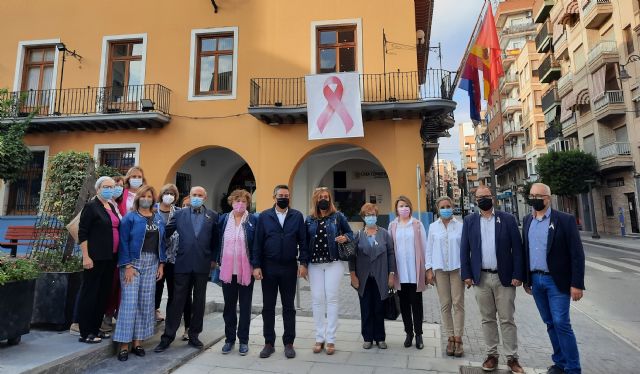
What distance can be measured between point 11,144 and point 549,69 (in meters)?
38.4

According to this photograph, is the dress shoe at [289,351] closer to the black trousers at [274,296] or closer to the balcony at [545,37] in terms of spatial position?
the black trousers at [274,296]

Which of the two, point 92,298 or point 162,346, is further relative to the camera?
point 162,346

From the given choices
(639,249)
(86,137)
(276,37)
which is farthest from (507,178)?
(86,137)

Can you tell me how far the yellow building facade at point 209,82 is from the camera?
38.9ft

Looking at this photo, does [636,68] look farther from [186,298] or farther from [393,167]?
[186,298]

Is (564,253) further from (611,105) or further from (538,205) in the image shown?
(611,105)

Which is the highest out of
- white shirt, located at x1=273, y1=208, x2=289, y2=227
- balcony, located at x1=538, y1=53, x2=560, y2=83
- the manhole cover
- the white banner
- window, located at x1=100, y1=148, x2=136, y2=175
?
balcony, located at x1=538, y1=53, x2=560, y2=83

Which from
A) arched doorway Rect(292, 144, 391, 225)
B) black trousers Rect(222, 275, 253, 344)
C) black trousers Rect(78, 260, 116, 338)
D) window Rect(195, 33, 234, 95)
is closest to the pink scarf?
black trousers Rect(222, 275, 253, 344)

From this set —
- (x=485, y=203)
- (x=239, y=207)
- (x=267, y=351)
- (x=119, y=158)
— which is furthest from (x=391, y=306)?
(x=119, y=158)

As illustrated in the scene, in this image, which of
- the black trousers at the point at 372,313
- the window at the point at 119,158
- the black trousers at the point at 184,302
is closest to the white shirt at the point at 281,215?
the black trousers at the point at 184,302

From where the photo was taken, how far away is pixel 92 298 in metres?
4.27

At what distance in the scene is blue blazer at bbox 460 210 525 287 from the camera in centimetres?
431

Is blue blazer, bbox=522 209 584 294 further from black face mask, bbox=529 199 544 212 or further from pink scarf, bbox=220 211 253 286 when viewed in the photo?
pink scarf, bbox=220 211 253 286

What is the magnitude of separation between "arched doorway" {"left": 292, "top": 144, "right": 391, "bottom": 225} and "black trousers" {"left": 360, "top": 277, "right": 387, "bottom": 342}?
30.1ft
